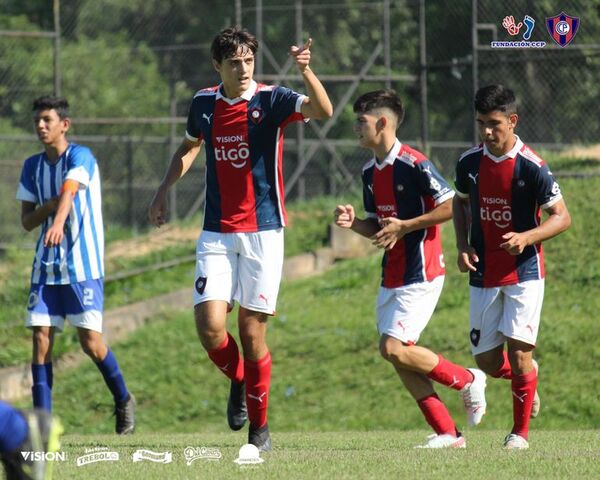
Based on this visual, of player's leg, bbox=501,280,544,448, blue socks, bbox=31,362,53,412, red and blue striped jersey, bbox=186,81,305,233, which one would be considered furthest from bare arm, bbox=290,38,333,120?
blue socks, bbox=31,362,53,412

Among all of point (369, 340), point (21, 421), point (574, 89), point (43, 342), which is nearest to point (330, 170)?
point (574, 89)

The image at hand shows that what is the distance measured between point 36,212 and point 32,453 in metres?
4.64

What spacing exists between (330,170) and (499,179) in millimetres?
11309

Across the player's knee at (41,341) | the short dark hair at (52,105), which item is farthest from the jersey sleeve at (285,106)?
the player's knee at (41,341)

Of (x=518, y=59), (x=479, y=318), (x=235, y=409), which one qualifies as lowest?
(x=235, y=409)

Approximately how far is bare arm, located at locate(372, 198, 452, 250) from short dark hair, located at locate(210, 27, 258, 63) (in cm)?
136

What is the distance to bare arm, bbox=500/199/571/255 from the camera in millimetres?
7527

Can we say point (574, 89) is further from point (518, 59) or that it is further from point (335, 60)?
point (335, 60)

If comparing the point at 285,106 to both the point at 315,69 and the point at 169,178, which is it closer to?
the point at 169,178

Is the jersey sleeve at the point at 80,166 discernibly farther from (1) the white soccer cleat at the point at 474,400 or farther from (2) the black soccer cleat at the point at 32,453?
(2) the black soccer cleat at the point at 32,453

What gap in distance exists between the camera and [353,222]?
8.17 metres

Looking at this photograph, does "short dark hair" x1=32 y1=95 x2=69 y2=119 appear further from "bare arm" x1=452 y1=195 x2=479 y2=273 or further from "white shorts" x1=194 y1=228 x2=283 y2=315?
"bare arm" x1=452 y1=195 x2=479 y2=273

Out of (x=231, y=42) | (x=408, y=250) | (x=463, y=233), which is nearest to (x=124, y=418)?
(x=408, y=250)

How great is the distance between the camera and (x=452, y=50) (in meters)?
18.0
